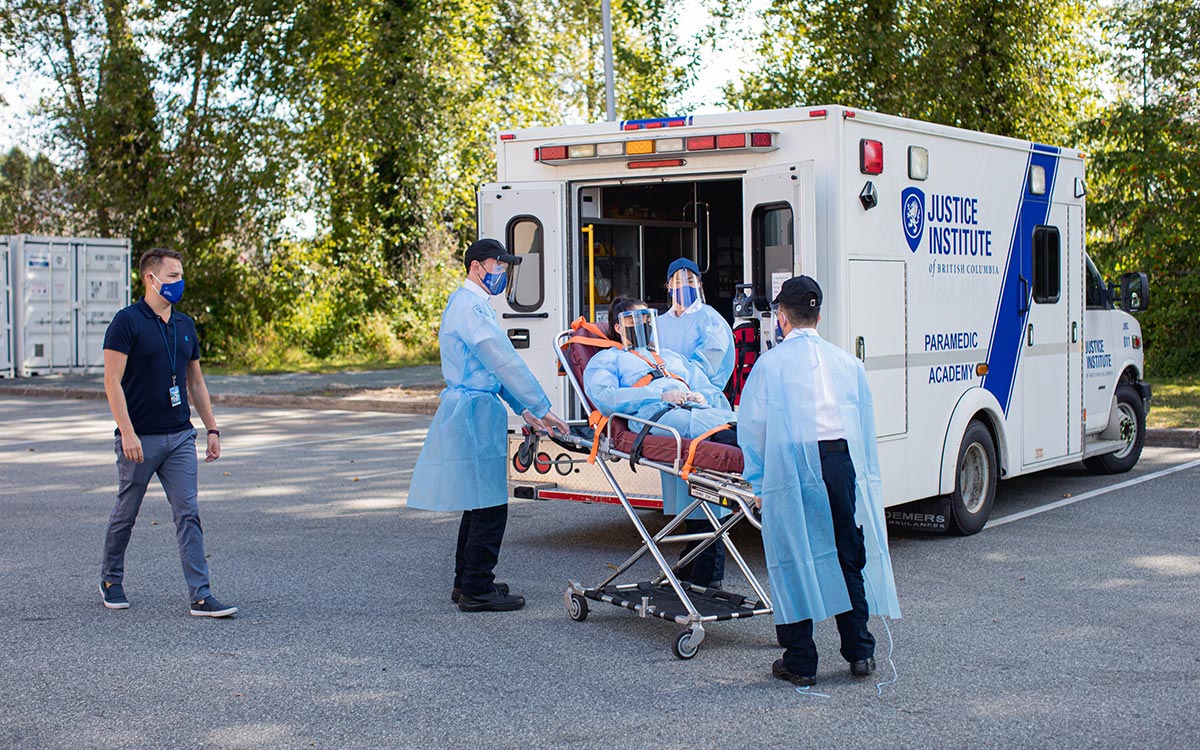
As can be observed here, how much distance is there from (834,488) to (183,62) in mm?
24468

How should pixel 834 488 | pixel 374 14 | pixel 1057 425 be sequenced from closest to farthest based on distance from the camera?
pixel 834 488
pixel 1057 425
pixel 374 14

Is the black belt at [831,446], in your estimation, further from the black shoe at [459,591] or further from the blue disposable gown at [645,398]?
the black shoe at [459,591]

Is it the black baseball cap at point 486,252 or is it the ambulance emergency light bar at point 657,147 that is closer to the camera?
the black baseball cap at point 486,252

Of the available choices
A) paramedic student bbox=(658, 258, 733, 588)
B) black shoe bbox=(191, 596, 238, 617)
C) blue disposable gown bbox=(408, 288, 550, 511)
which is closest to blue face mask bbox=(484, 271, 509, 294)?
blue disposable gown bbox=(408, 288, 550, 511)

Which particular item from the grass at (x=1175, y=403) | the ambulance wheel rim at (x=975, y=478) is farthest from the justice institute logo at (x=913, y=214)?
the grass at (x=1175, y=403)

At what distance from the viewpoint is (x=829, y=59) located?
22.1 meters

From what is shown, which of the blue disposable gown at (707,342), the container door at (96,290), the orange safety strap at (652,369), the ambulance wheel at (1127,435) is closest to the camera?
the orange safety strap at (652,369)

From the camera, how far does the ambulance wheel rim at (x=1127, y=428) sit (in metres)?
11.6

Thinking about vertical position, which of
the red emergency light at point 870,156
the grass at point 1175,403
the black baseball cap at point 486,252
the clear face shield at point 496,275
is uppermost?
the red emergency light at point 870,156

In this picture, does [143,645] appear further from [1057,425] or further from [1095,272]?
[1095,272]

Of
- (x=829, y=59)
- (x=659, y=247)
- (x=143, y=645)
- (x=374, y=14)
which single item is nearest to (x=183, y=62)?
(x=374, y=14)

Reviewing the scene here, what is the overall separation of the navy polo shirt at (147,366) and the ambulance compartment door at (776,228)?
3552 millimetres

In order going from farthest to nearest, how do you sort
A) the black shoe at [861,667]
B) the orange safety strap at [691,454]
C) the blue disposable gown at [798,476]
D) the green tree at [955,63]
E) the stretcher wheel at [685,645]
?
the green tree at [955,63], the orange safety strap at [691,454], the stretcher wheel at [685,645], the black shoe at [861,667], the blue disposable gown at [798,476]

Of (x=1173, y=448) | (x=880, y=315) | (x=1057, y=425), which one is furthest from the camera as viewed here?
(x=1173, y=448)
